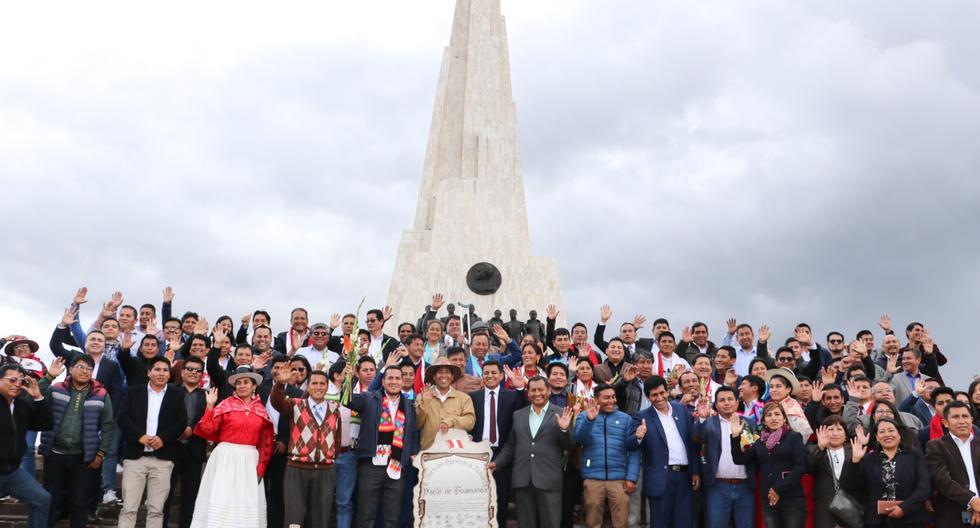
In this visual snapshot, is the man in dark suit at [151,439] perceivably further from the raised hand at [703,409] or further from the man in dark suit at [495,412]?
the raised hand at [703,409]

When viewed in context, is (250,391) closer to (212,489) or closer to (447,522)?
(212,489)

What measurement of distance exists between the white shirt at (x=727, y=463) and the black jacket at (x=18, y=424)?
570 cm

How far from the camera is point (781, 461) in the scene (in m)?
7.30

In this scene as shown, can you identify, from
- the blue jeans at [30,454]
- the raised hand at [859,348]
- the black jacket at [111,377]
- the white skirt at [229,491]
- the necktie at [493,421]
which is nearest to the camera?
the white skirt at [229,491]

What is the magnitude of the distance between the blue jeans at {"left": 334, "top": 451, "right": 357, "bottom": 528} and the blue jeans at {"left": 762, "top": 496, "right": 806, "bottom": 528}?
348cm

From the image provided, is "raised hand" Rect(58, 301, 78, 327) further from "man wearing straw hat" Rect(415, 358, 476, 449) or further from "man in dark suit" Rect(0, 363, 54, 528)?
"man wearing straw hat" Rect(415, 358, 476, 449)

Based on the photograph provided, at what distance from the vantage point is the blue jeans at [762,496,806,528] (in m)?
7.28

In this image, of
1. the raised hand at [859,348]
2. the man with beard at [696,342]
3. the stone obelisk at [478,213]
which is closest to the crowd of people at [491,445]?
the raised hand at [859,348]

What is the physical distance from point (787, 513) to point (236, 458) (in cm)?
448

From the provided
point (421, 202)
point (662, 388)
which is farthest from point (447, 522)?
point (421, 202)

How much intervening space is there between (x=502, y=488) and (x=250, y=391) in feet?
7.65

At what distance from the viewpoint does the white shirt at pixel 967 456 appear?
6875 mm

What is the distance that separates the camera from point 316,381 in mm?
7789

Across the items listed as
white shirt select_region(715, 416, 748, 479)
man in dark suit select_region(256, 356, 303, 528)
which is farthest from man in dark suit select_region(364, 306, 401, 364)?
white shirt select_region(715, 416, 748, 479)
